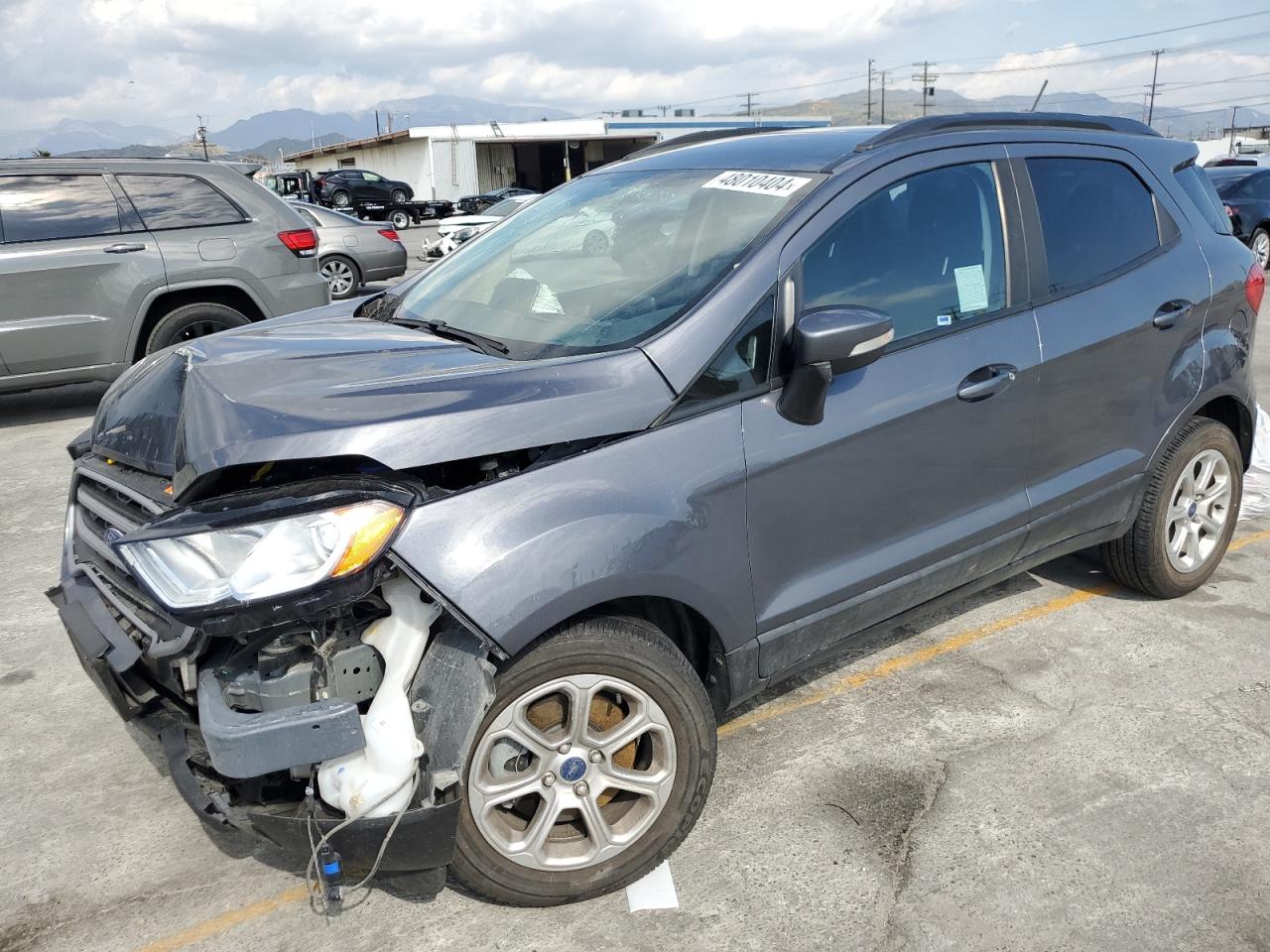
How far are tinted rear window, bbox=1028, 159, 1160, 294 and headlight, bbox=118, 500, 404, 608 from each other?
2.44m

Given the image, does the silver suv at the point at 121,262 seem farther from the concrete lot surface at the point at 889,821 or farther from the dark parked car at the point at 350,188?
the dark parked car at the point at 350,188

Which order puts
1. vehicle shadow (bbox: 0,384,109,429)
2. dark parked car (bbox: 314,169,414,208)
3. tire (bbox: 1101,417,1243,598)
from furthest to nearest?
dark parked car (bbox: 314,169,414,208), vehicle shadow (bbox: 0,384,109,429), tire (bbox: 1101,417,1243,598)

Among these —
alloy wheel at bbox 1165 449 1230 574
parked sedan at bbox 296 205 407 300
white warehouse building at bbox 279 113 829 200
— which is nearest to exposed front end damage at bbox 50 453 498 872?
alloy wheel at bbox 1165 449 1230 574

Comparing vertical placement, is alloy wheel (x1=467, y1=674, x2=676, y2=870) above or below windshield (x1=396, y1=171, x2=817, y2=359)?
below

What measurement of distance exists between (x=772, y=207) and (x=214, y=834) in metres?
2.39

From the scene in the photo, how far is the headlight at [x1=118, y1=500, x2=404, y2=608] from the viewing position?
2.12 meters

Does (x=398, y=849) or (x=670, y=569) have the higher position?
(x=670, y=569)

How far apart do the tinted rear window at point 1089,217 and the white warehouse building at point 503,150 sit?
5331 centimetres

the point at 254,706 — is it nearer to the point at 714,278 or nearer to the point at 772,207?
the point at 714,278

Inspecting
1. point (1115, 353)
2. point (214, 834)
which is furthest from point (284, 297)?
point (1115, 353)

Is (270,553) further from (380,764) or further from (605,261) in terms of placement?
(605,261)

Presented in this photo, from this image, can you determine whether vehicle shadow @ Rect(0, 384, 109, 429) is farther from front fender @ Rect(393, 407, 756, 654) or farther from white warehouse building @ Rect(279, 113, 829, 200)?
white warehouse building @ Rect(279, 113, 829, 200)

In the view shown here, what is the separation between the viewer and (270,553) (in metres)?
2.14

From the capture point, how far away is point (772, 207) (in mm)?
2939
